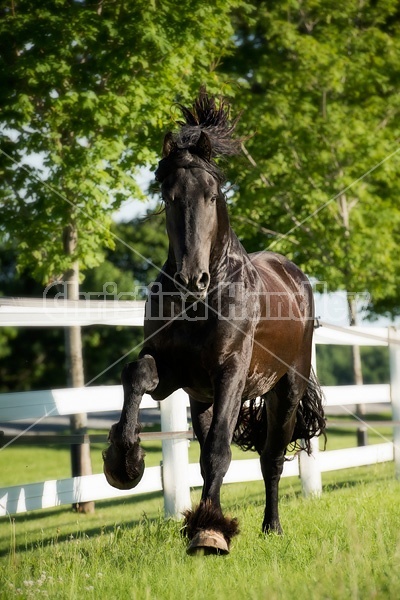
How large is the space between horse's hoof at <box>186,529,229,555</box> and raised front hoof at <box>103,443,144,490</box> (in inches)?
22.9

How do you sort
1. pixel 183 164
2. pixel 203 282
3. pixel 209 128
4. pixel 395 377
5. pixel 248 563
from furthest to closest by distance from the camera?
pixel 395 377
pixel 209 128
pixel 183 164
pixel 203 282
pixel 248 563

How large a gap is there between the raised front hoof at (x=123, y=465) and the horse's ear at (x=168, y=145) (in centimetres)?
170

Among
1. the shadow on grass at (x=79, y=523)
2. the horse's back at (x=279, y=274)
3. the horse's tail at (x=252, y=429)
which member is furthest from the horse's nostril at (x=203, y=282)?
the shadow on grass at (x=79, y=523)

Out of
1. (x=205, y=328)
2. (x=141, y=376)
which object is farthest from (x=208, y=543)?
(x=205, y=328)

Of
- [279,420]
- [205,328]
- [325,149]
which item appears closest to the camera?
[205,328]

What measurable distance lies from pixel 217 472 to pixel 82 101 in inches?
213

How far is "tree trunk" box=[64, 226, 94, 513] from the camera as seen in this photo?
340 inches

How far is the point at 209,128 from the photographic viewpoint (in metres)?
5.08

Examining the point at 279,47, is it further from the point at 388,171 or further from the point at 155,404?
the point at 155,404

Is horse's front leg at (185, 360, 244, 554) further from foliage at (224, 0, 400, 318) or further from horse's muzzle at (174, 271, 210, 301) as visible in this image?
foliage at (224, 0, 400, 318)

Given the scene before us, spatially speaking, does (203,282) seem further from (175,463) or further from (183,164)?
(175,463)

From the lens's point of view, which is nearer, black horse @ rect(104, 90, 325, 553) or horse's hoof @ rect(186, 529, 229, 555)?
horse's hoof @ rect(186, 529, 229, 555)

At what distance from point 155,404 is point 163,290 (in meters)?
2.38

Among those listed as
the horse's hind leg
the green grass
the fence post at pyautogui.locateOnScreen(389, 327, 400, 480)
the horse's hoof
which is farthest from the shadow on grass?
the fence post at pyautogui.locateOnScreen(389, 327, 400, 480)
